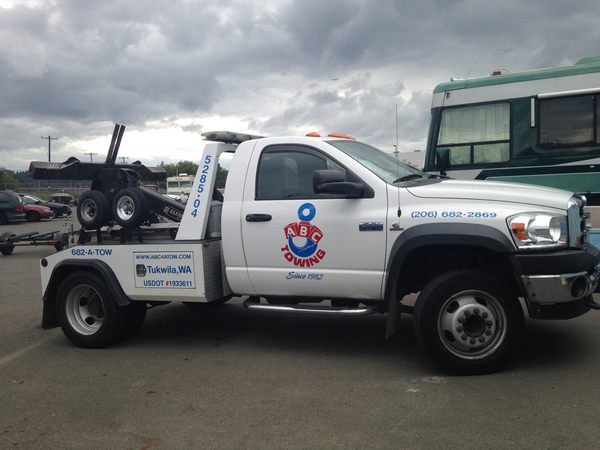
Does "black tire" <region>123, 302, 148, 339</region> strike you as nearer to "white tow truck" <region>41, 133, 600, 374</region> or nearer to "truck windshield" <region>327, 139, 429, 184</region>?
"white tow truck" <region>41, 133, 600, 374</region>

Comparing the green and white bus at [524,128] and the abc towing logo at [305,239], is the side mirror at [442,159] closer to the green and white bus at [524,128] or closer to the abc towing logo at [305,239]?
the green and white bus at [524,128]

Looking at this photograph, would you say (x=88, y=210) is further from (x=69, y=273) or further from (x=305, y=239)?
(x=305, y=239)

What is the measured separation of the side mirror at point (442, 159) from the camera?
8.67 meters

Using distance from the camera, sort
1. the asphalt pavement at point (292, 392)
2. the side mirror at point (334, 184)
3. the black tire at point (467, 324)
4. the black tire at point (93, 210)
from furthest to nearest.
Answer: the black tire at point (93, 210) < the side mirror at point (334, 184) < the black tire at point (467, 324) < the asphalt pavement at point (292, 392)

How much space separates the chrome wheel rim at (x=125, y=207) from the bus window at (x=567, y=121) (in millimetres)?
5965

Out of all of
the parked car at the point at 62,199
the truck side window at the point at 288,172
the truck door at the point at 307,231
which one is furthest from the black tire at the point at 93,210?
the parked car at the point at 62,199

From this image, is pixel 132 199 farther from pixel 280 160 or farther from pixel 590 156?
pixel 590 156

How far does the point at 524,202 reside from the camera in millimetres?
4215

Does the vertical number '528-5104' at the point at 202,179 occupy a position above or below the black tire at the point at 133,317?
above

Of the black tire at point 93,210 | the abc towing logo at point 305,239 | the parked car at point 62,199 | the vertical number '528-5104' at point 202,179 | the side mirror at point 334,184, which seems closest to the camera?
the side mirror at point 334,184

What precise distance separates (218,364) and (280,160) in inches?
77.8

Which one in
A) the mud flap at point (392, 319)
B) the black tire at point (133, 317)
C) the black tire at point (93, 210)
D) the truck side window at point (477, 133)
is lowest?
the black tire at point (133, 317)

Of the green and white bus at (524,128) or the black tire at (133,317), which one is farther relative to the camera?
the green and white bus at (524,128)

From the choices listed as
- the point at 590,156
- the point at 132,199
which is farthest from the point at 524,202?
the point at 590,156
